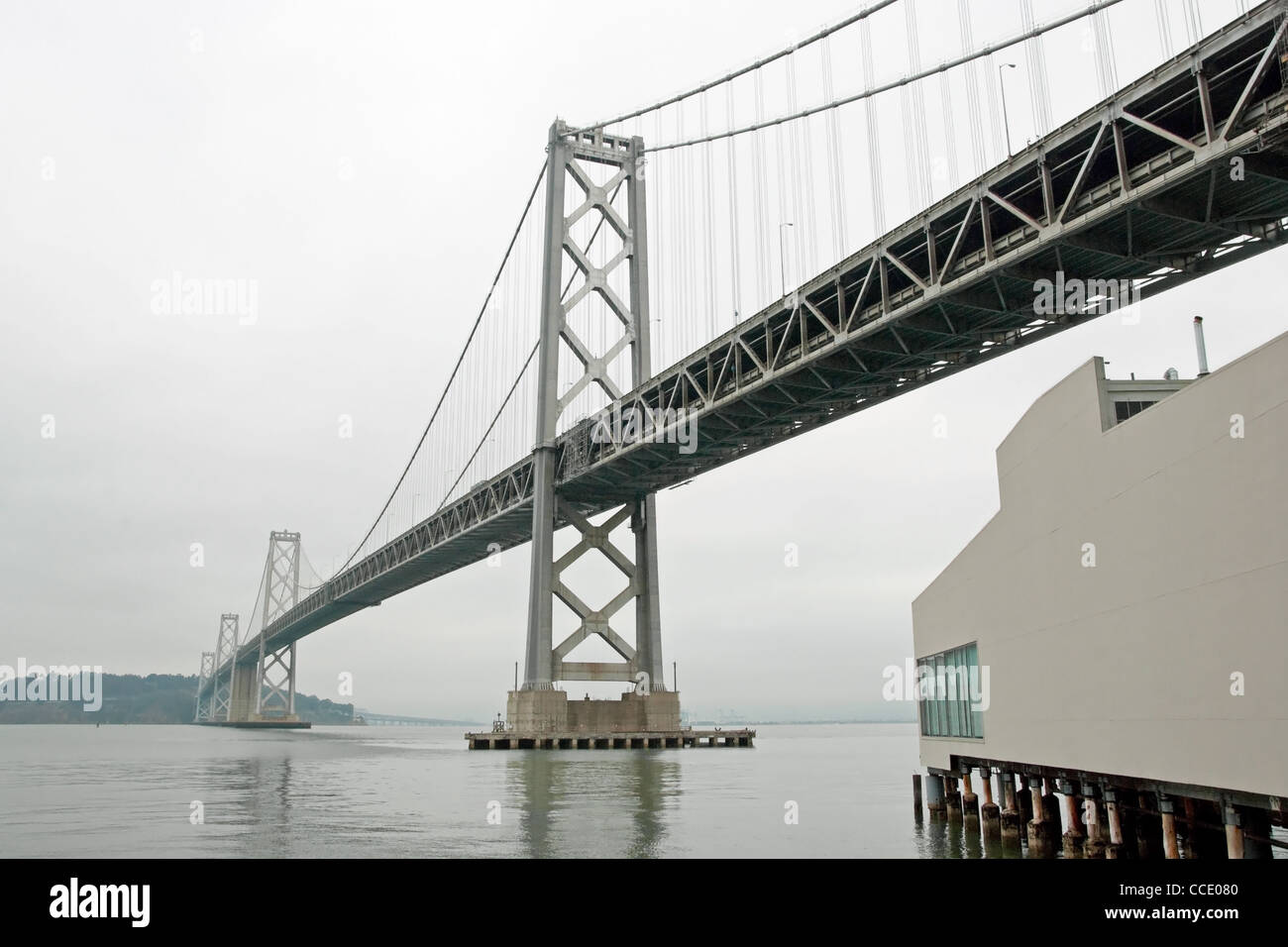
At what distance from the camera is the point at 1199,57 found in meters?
19.3

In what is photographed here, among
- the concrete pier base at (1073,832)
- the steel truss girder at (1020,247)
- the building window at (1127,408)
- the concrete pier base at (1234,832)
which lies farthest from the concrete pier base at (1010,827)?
the steel truss girder at (1020,247)

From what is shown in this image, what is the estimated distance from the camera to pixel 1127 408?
1412 centimetres

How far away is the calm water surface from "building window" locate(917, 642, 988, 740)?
6.83 ft

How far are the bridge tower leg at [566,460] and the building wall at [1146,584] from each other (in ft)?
119

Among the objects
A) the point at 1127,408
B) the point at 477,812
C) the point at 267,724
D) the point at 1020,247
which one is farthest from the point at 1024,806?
the point at 267,724

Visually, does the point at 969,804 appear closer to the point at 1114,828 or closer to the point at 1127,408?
the point at 1114,828

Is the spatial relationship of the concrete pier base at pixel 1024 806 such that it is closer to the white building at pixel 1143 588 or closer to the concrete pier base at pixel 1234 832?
the white building at pixel 1143 588

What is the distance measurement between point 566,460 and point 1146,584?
43.3 metres

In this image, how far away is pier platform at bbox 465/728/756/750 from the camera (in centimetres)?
5169

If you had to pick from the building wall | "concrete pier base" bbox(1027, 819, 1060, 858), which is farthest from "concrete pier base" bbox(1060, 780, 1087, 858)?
"concrete pier base" bbox(1027, 819, 1060, 858)

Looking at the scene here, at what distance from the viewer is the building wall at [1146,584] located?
33.9 feet
